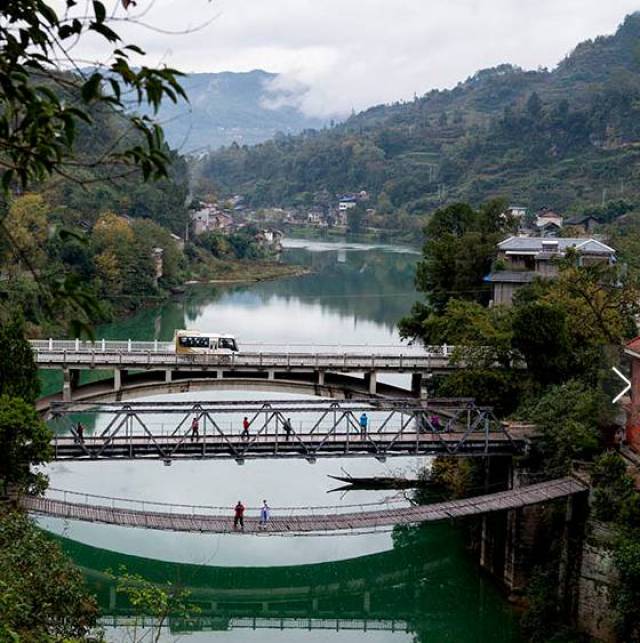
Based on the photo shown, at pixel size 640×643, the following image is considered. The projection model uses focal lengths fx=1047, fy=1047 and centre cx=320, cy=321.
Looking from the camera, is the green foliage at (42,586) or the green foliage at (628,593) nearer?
the green foliage at (42,586)

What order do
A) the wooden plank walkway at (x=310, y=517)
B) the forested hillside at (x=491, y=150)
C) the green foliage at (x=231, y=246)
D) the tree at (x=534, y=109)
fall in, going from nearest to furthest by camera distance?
1. the wooden plank walkway at (x=310, y=517)
2. the green foliage at (x=231, y=246)
3. the forested hillside at (x=491, y=150)
4. the tree at (x=534, y=109)

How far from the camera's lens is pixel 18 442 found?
59.0ft

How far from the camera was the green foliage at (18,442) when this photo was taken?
17891mm

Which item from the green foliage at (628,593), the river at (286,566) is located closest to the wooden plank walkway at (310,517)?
the river at (286,566)

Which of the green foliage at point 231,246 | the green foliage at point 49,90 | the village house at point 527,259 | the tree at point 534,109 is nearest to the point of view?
the green foliage at point 49,90

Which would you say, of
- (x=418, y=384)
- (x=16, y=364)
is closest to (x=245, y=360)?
(x=418, y=384)

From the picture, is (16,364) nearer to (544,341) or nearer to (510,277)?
(544,341)

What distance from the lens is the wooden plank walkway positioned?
17547mm

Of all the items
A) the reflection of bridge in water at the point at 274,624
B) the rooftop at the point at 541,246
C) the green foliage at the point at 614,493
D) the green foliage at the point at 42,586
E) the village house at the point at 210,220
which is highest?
the rooftop at the point at 541,246

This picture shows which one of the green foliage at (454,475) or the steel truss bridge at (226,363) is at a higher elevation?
the steel truss bridge at (226,363)

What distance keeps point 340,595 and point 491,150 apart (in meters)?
96.7

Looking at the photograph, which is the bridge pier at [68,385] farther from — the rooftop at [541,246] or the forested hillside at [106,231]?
the rooftop at [541,246]

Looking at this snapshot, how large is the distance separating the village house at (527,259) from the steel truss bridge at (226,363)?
8.24 metres

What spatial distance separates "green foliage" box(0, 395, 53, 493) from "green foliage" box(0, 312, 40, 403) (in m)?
1.47
